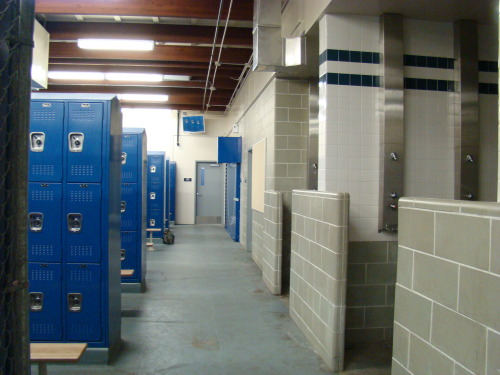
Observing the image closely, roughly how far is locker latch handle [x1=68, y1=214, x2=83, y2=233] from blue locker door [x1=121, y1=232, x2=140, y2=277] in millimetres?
2027

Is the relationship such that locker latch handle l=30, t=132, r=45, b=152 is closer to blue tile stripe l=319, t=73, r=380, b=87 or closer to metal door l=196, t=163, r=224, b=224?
blue tile stripe l=319, t=73, r=380, b=87

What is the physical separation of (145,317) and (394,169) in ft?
9.32

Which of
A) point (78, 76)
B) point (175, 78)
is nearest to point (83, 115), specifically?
point (175, 78)

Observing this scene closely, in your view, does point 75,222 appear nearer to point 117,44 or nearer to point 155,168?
point 117,44

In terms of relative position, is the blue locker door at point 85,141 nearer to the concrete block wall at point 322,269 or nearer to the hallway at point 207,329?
the hallway at point 207,329

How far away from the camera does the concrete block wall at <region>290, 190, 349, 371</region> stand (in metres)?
2.98

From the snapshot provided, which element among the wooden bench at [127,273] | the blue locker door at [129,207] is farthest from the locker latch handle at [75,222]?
the blue locker door at [129,207]

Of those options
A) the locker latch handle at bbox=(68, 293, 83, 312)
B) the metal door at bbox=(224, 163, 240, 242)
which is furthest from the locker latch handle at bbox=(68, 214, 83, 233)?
the metal door at bbox=(224, 163, 240, 242)

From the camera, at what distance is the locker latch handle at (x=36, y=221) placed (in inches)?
122

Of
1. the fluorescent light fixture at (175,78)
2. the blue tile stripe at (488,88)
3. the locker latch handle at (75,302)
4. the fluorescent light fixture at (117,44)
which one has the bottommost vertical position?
the locker latch handle at (75,302)

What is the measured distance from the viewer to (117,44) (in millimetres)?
6105

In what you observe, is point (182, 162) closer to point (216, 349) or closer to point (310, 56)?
point (310, 56)

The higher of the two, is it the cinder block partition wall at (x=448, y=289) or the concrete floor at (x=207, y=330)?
the cinder block partition wall at (x=448, y=289)

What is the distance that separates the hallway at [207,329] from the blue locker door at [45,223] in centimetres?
83
